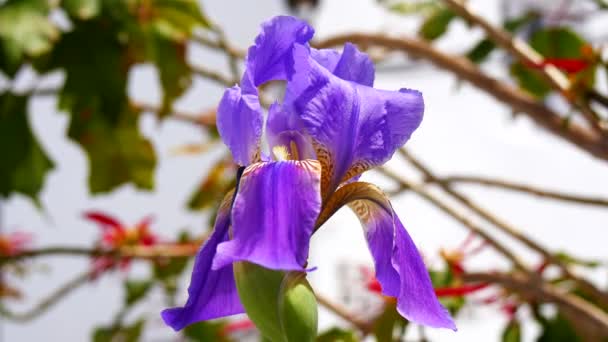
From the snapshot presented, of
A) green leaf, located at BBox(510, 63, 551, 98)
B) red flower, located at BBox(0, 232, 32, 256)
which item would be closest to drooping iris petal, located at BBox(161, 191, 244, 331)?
green leaf, located at BBox(510, 63, 551, 98)

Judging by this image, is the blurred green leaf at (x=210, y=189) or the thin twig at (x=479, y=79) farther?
the blurred green leaf at (x=210, y=189)

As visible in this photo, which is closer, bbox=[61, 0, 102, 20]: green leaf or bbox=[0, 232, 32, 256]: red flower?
bbox=[61, 0, 102, 20]: green leaf

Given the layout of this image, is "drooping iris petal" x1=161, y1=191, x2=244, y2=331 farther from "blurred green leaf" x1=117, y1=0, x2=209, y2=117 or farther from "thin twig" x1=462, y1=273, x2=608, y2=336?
"blurred green leaf" x1=117, y1=0, x2=209, y2=117

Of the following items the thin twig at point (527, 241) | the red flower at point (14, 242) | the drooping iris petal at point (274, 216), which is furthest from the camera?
the red flower at point (14, 242)

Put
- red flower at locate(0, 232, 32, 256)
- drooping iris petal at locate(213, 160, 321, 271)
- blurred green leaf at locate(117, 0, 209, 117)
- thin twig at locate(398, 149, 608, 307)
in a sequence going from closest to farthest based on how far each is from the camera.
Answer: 1. drooping iris petal at locate(213, 160, 321, 271)
2. thin twig at locate(398, 149, 608, 307)
3. blurred green leaf at locate(117, 0, 209, 117)
4. red flower at locate(0, 232, 32, 256)

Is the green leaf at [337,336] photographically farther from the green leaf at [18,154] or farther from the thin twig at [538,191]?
the green leaf at [18,154]

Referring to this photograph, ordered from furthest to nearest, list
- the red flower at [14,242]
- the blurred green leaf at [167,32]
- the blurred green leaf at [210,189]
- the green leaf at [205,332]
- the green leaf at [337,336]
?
the red flower at [14,242]
the blurred green leaf at [210,189]
the green leaf at [205,332]
the blurred green leaf at [167,32]
the green leaf at [337,336]

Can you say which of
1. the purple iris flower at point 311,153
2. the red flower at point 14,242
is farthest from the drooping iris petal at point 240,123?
the red flower at point 14,242

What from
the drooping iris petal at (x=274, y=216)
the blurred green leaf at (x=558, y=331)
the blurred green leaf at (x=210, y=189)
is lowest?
the blurred green leaf at (x=558, y=331)

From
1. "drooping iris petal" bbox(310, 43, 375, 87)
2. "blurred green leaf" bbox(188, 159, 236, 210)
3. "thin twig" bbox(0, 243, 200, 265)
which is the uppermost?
"drooping iris petal" bbox(310, 43, 375, 87)
